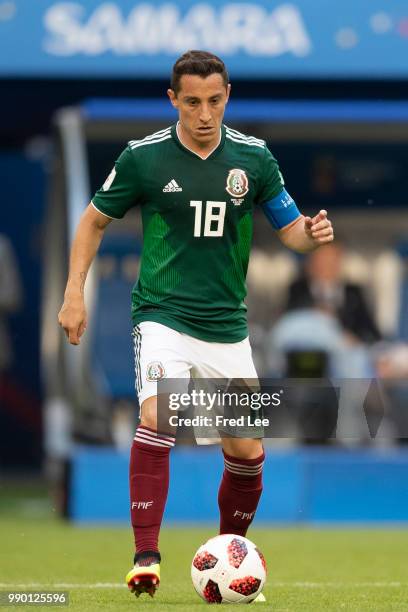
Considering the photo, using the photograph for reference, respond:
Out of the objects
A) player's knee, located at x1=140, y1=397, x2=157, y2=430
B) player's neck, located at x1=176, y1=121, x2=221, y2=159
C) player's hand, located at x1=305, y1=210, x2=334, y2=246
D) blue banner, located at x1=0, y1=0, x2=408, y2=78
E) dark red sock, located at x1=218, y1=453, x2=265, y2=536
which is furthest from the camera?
blue banner, located at x1=0, y1=0, x2=408, y2=78

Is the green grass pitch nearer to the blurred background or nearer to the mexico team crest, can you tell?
the blurred background

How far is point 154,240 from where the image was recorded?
263 inches

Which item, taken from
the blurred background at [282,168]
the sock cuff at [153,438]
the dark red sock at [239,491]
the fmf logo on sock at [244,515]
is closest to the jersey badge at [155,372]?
the sock cuff at [153,438]

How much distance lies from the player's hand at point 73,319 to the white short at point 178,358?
0.82 feet

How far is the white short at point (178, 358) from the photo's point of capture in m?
6.50

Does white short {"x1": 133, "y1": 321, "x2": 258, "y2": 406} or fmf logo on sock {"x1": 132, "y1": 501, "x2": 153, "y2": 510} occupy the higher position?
white short {"x1": 133, "y1": 321, "x2": 258, "y2": 406}

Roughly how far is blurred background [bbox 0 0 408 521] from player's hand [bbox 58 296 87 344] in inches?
162

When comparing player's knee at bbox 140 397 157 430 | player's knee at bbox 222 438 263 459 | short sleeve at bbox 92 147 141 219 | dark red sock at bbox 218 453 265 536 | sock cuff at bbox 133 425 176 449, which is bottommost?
dark red sock at bbox 218 453 265 536

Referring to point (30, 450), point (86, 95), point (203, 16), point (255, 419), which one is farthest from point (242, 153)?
point (30, 450)

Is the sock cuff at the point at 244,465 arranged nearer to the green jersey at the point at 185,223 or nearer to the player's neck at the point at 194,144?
the green jersey at the point at 185,223

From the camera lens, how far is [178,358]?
6574mm

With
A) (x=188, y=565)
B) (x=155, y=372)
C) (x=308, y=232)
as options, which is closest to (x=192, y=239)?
(x=308, y=232)

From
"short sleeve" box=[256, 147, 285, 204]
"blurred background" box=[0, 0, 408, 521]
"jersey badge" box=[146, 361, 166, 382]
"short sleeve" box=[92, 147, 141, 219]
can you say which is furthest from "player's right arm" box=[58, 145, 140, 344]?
"blurred background" box=[0, 0, 408, 521]

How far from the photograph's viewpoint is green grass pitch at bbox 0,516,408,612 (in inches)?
257
